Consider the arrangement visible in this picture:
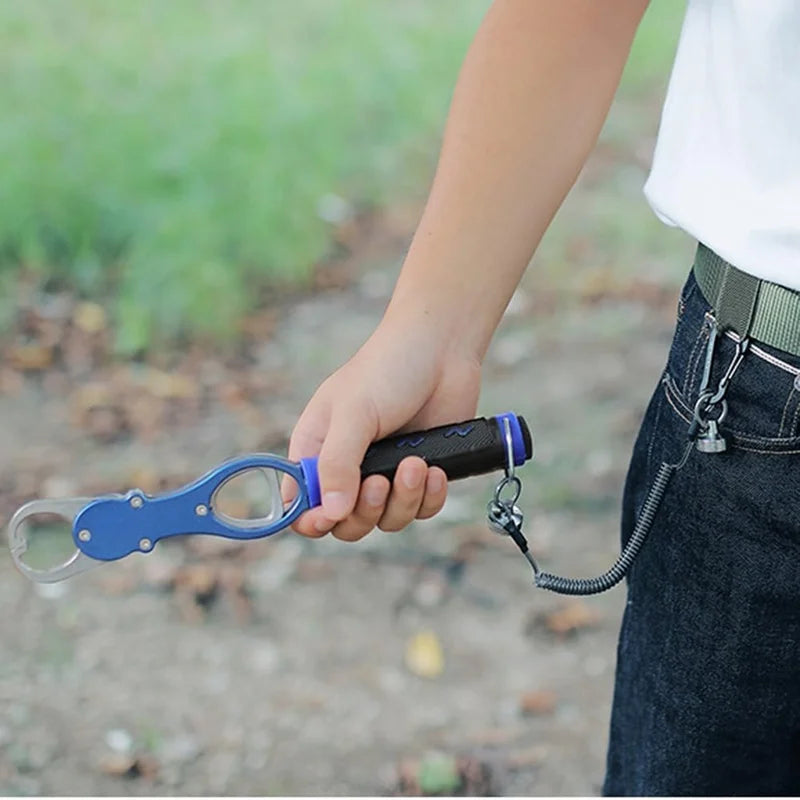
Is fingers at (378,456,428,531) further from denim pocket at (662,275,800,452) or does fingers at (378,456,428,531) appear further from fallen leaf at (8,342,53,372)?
fallen leaf at (8,342,53,372)

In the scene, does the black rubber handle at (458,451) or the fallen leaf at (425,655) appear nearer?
the black rubber handle at (458,451)

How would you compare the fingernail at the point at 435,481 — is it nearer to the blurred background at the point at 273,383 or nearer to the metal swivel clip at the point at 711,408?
the metal swivel clip at the point at 711,408

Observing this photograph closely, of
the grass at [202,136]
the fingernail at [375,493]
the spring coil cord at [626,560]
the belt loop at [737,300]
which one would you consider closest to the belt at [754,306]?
the belt loop at [737,300]

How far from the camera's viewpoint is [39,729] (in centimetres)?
200

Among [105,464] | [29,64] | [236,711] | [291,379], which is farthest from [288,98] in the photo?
[236,711]

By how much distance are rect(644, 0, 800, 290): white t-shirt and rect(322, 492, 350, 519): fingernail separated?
0.98ft

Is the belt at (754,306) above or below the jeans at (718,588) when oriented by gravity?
above

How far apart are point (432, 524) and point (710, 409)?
1.63 meters

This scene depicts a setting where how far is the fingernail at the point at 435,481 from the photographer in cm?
88

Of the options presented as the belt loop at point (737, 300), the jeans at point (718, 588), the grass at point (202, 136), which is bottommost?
the jeans at point (718, 588)

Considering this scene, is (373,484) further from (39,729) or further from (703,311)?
(39,729)

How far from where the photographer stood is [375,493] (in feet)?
A: 2.87

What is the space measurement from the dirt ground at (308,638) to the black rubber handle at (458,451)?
3.79 ft

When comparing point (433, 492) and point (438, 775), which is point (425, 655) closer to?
point (438, 775)
